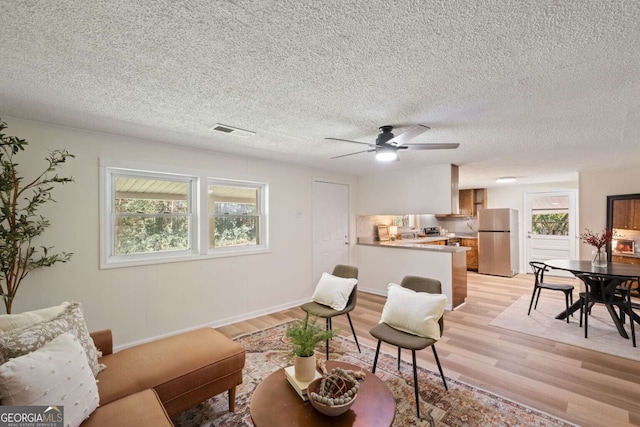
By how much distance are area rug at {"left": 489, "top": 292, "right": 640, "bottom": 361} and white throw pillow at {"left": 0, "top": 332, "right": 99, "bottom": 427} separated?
430cm

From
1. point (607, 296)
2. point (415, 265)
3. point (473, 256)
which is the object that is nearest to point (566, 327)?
point (607, 296)

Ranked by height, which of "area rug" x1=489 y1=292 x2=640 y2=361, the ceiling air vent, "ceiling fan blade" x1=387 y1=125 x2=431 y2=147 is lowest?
"area rug" x1=489 y1=292 x2=640 y2=361

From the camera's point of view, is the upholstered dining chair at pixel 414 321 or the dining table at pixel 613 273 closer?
the upholstered dining chair at pixel 414 321

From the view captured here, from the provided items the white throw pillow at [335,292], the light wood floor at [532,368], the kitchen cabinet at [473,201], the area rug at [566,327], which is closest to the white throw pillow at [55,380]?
the white throw pillow at [335,292]

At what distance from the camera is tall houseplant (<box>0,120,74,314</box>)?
2.27 metres

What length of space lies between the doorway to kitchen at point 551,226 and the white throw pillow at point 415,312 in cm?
643

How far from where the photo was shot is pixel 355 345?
3225mm

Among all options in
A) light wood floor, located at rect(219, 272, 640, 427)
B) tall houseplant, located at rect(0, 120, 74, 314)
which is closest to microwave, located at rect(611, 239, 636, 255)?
light wood floor, located at rect(219, 272, 640, 427)

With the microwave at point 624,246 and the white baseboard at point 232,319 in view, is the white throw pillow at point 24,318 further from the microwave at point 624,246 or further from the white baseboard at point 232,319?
the microwave at point 624,246

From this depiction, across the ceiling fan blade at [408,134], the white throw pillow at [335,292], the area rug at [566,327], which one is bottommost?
the area rug at [566,327]

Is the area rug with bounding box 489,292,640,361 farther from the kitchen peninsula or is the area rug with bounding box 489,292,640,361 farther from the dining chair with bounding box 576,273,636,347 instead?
the kitchen peninsula

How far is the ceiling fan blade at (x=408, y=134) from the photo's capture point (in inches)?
90.9

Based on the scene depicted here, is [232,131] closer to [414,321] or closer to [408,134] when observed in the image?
[408,134]

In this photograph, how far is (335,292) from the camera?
303 cm
